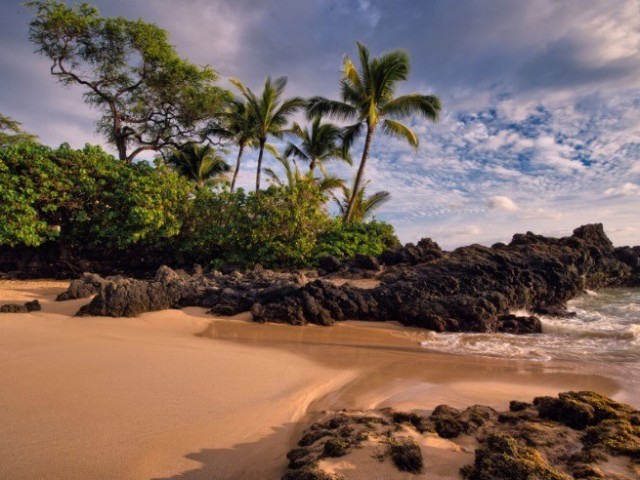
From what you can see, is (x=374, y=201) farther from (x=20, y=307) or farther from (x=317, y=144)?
(x=20, y=307)

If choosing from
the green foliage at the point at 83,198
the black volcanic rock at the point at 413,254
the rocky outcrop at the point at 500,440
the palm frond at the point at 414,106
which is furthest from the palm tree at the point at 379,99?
the rocky outcrop at the point at 500,440

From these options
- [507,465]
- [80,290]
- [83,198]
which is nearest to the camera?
[507,465]

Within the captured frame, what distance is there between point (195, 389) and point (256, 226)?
10468 mm

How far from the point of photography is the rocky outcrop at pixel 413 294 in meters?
7.52

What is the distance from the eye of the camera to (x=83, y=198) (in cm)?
1232

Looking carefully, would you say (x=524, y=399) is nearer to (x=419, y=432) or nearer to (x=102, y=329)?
(x=419, y=432)

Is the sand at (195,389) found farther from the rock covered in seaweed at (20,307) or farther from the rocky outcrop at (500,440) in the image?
the rock covered in seaweed at (20,307)

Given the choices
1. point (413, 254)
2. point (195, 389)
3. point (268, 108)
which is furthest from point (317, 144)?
point (195, 389)

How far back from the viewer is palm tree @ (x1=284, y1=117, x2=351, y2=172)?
934 inches

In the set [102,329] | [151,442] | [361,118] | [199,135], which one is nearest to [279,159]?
A: [199,135]

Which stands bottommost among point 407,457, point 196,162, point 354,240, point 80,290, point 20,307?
point 20,307

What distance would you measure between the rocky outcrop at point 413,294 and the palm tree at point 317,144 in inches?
596

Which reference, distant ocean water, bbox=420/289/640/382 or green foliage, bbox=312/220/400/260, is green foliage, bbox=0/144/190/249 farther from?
distant ocean water, bbox=420/289/640/382

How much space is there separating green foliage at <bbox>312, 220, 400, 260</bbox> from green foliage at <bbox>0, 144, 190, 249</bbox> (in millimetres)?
5652
